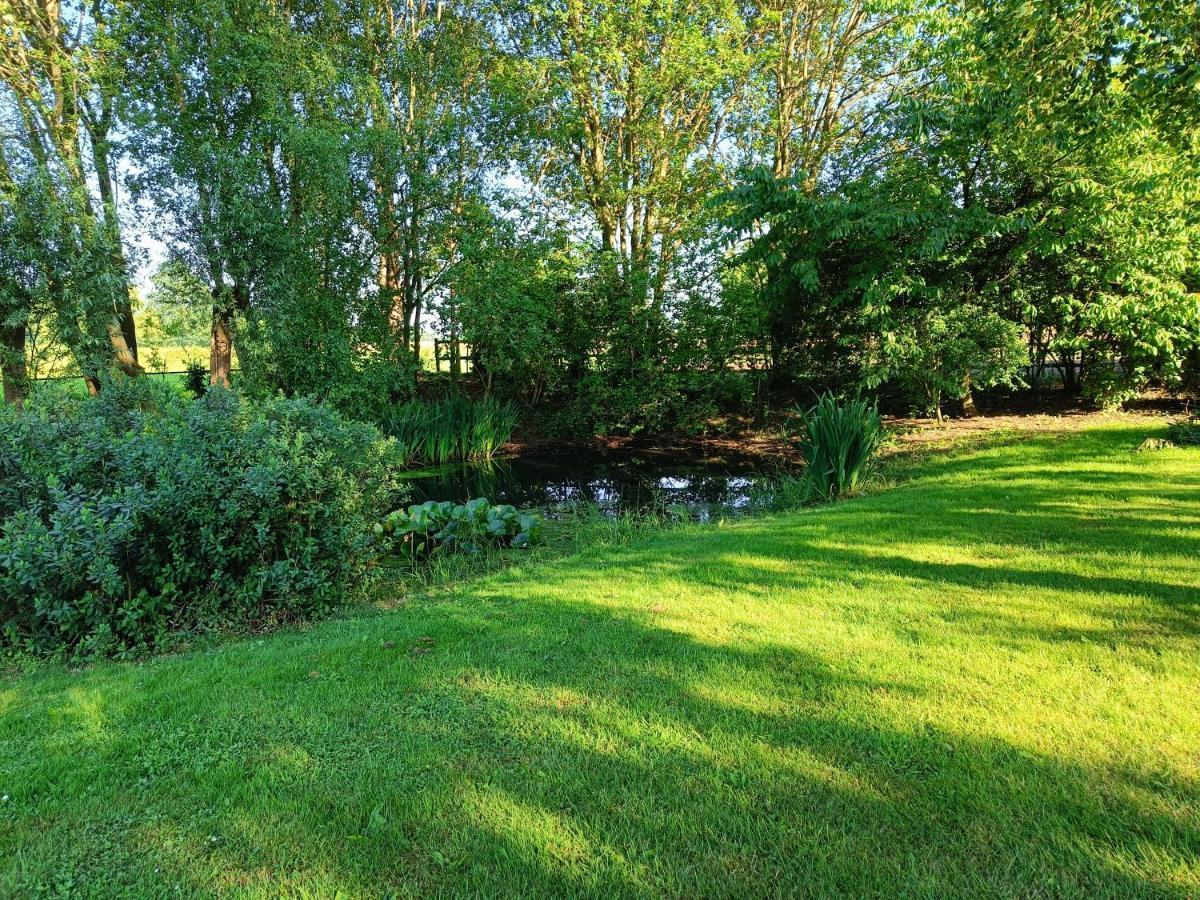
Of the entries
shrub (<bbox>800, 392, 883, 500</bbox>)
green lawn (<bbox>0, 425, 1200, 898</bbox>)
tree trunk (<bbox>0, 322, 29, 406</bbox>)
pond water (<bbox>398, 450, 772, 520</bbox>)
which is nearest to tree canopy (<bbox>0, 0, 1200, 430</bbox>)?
tree trunk (<bbox>0, 322, 29, 406</bbox>)

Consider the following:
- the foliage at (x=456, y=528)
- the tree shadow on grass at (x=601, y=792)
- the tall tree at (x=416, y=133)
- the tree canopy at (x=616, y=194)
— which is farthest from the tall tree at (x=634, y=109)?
the tree shadow on grass at (x=601, y=792)

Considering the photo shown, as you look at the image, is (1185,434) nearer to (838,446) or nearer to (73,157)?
(838,446)

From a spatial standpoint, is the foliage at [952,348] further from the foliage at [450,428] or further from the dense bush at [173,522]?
the dense bush at [173,522]

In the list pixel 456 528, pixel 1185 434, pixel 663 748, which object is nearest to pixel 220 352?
pixel 456 528

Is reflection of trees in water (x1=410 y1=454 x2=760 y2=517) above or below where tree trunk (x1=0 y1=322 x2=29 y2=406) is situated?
below

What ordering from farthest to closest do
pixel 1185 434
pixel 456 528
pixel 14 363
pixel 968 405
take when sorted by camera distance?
pixel 968 405, pixel 14 363, pixel 1185 434, pixel 456 528

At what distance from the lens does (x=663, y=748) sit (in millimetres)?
2445

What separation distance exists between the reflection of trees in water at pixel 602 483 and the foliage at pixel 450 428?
2.12 feet

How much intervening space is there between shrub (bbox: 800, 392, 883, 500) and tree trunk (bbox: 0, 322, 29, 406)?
38.0 ft

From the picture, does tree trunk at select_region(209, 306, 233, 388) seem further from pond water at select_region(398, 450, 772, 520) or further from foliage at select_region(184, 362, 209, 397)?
pond water at select_region(398, 450, 772, 520)

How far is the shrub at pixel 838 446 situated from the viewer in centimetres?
762

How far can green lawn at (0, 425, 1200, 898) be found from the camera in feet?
6.25

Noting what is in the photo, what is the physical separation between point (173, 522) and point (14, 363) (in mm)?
9398

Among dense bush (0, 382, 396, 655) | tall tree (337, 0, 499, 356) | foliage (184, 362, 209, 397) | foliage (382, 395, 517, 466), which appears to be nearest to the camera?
dense bush (0, 382, 396, 655)
